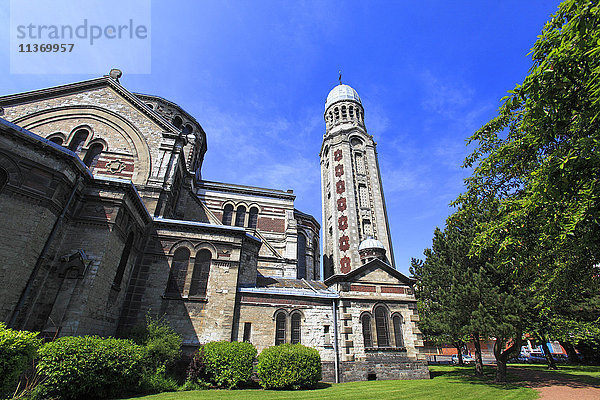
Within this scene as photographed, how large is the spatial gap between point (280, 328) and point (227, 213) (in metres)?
15.8

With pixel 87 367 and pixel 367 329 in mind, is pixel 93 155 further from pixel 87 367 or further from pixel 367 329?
pixel 367 329

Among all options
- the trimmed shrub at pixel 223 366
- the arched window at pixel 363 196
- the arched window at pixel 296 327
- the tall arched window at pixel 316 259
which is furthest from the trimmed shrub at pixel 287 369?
the arched window at pixel 363 196

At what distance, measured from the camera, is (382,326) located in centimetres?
1730

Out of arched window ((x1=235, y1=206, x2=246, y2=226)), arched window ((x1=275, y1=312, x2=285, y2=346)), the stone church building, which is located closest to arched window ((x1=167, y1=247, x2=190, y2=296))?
the stone church building

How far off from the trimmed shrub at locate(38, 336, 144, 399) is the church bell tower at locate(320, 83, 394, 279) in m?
21.7

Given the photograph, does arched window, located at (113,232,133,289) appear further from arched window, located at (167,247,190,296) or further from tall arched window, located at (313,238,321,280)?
tall arched window, located at (313,238,321,280)

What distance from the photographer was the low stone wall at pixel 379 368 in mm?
15258

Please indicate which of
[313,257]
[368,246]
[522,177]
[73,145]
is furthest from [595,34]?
[313,257]

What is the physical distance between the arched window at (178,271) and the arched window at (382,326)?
37.3 ft

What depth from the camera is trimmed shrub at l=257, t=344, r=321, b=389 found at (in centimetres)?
1220

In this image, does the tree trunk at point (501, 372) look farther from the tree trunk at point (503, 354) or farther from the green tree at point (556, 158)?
the green tree at point (556, 158)

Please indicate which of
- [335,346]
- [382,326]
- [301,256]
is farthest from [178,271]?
[301,256]

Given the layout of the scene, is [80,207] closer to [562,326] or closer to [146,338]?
[146,338]

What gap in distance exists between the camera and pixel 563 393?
12562 mm
